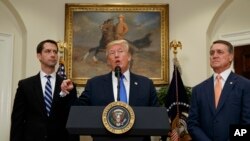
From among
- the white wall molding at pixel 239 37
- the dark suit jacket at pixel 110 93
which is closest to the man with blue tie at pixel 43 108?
the dark suit jacket at pixel 110 93

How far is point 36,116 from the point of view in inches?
136

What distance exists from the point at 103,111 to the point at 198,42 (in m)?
3.66

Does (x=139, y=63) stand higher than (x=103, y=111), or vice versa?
(x=139, y=63)

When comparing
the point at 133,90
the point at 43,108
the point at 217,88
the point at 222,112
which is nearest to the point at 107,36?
the point at 43,108

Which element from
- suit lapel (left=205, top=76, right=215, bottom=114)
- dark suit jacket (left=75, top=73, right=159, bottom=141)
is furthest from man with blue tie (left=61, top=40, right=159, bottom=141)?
suit lapel (left=205, top=76, right=215, bottom=114)

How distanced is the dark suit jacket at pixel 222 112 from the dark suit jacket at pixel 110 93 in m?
0.44

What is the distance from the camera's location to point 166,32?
5.79 meters

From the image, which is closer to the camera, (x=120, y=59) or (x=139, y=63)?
(x=120, y=59)

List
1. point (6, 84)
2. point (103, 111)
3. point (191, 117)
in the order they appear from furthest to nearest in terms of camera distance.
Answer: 1. point (6, 84)
2. point (191, 117)
3. point (103, 111)

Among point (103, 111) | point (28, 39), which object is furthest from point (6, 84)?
point (103, 111)

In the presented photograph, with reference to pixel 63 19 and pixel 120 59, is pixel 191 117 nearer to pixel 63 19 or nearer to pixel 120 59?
pixel 120 59

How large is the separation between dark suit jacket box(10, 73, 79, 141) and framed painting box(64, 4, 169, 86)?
2.20 metres

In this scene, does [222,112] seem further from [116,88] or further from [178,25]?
[178,25]

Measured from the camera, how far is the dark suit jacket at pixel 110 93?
121 inches
